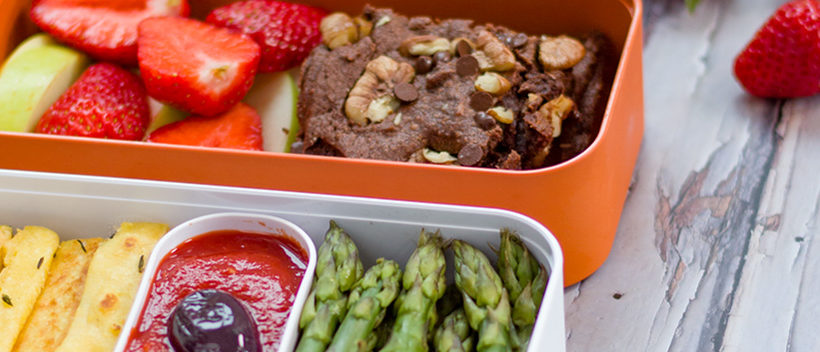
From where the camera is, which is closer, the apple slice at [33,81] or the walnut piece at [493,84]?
the walnut piece at [493,84]

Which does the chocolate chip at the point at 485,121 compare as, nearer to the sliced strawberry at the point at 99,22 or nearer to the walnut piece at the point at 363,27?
the walnut piece at the point at 363,27

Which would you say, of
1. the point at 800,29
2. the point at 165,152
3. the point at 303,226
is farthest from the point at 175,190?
the point at 800,29

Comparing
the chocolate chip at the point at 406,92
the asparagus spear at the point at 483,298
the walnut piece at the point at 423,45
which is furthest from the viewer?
the walnut piece at the point at 423,45

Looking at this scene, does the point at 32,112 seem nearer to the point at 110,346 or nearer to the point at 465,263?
the point at 110,346

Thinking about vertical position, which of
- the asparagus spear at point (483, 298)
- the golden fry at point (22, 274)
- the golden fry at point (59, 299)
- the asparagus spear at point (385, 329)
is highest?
the asparagus spear at point (483, 298)

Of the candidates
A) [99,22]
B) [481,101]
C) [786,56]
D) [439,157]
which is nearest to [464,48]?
[481,101]

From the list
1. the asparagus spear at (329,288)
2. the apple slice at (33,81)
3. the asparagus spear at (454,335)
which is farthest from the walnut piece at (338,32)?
the asparagus spear at (454,335)
